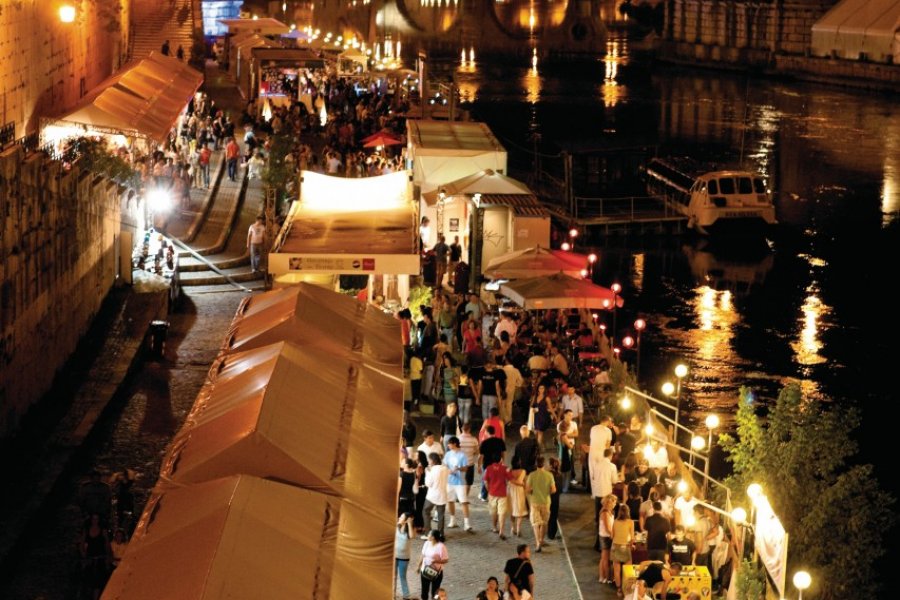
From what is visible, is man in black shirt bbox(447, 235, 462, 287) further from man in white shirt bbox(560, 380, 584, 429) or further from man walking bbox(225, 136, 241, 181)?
man in white shirt bbox(560, 380, 584, 429)

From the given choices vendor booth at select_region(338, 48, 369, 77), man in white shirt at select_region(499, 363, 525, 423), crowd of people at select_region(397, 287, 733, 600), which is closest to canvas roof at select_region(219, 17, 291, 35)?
vendor booth at select_region(338, 48, 369, 77)

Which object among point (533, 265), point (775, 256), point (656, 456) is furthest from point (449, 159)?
point (775, 256)

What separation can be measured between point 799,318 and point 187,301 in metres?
15.6

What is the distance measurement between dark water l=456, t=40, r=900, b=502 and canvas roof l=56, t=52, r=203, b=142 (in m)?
10.9

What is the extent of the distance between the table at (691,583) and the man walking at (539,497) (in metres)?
1.54

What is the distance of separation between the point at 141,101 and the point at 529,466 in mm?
18797

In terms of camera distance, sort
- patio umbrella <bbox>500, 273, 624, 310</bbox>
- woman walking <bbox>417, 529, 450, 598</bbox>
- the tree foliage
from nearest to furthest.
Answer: woman walking <bbox>417, 529, 450, 598</bbox>, patio umbrella <bbox>500, 273, 624, 310</bbox>, the tree foliage

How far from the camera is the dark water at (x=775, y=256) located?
30266 millimetres

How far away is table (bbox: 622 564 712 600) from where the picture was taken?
47.7 feet

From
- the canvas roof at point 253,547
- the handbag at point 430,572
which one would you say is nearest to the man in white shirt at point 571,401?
the handbag at point 430,572

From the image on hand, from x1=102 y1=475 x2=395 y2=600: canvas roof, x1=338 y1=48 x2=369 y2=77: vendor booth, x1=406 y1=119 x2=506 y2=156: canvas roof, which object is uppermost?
x1=338 y1=48 x2=369 y2=77: vendor booth

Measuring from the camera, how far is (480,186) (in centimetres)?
2858

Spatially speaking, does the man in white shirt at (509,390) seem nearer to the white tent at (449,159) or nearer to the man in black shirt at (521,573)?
the man in black shirt at (521,573)

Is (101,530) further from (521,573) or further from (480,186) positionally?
(480,186)
